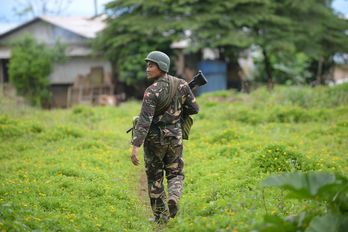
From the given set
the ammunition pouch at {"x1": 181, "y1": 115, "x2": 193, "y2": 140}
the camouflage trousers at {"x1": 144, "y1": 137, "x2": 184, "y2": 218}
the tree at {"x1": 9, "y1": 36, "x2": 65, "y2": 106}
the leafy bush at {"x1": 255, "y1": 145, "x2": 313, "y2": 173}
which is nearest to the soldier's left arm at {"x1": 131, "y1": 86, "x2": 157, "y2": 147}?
the camouflage trousers at {"x1": 144, "y1": 137, "x2": 184, "y2": 218}

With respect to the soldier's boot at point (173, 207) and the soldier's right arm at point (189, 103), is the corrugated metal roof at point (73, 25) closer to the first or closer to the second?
the soldier's right arm at point (189, 103)

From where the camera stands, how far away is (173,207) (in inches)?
276

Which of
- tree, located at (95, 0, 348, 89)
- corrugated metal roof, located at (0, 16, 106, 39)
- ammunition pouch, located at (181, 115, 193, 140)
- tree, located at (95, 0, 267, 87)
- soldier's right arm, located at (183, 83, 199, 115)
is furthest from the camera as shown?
corrugated metal roof, located at (0, 16, 106, 39)

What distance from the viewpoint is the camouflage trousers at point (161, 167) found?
723 centimetres

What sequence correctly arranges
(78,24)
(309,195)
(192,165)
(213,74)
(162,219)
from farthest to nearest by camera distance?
(78,24)
(213,74)
(192,165)
(162,219)
(309,195)

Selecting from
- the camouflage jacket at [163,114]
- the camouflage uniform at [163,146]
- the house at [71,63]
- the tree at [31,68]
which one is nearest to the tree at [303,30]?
the house at [71,63]

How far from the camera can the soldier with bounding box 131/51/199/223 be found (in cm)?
702

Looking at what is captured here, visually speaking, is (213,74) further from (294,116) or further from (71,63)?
(294,116)

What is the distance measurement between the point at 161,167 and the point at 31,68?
20037 mm

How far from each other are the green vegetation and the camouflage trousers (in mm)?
385

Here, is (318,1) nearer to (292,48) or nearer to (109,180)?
(292,48)

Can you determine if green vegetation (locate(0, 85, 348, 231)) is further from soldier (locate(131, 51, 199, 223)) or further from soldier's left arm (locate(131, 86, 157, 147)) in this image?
soldier's left arm (locate(131, 86, 157, 147))

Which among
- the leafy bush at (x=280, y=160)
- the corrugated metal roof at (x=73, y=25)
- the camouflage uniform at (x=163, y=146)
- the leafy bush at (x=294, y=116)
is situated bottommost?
the leafy bush at (x=294, y=116)

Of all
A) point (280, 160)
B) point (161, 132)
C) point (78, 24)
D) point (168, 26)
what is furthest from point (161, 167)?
point (78, 24)
